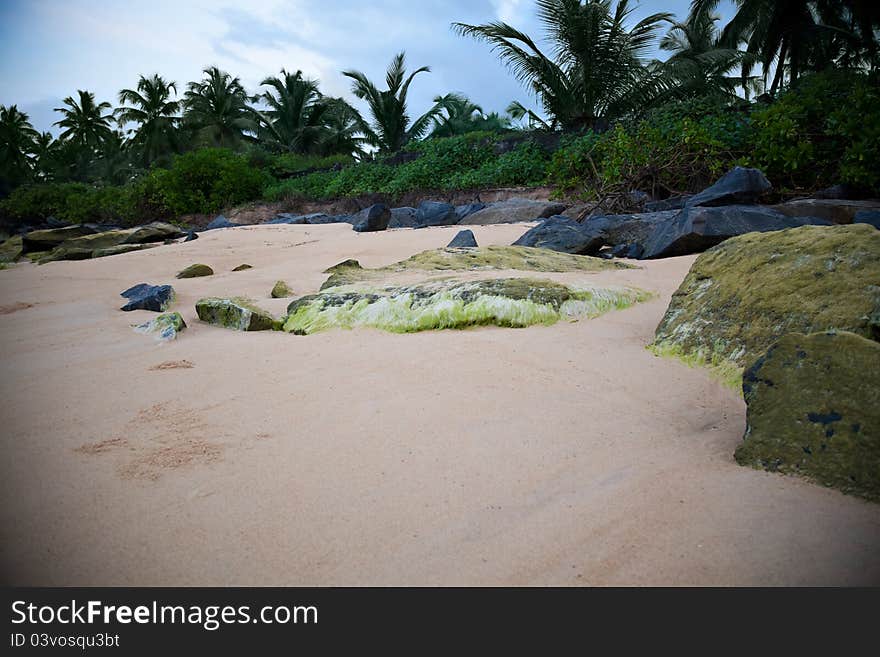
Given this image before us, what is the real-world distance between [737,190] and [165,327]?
Result: 5.48 metres

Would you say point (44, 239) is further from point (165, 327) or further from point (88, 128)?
Answer: point (88, 128)

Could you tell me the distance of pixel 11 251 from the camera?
34.9 ft

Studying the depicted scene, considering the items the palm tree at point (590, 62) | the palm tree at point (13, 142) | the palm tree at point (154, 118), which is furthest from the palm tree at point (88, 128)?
the palm tree at point (590, 62)

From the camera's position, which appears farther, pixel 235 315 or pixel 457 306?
pixel 235 315

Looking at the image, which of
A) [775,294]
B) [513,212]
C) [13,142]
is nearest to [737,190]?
[513,212]

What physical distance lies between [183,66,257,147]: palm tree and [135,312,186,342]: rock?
96.9 ft

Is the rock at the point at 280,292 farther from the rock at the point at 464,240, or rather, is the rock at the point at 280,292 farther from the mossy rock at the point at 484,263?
the rock at the point at 464,240

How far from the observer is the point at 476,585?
0.91m

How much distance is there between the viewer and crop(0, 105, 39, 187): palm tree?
1603mm

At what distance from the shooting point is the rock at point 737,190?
5340 millimetres

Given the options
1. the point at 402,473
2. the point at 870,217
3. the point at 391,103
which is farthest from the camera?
the point at 391,103

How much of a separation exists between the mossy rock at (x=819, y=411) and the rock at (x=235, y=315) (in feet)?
7.92

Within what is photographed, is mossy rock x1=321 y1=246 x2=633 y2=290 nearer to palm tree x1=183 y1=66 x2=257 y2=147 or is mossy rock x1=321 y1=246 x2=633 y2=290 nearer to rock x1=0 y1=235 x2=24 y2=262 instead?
rock x1=0 y1=235 x2=24 y2=262

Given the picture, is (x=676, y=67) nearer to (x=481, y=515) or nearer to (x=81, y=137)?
(x=481, y=515)
